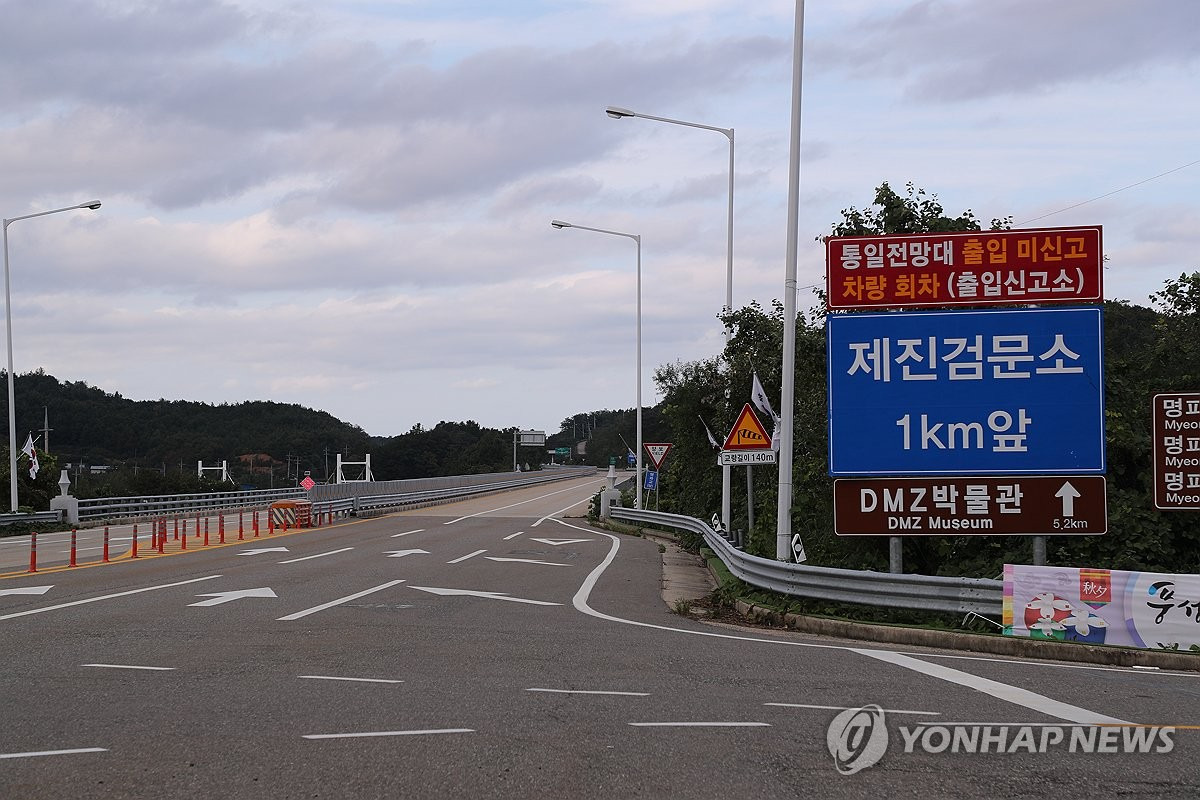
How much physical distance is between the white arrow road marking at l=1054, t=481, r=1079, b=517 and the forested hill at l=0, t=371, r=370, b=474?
113m

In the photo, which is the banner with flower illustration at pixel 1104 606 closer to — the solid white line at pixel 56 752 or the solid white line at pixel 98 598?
the solid white line at pixel 56 752

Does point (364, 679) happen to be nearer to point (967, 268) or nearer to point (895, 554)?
point (895, 554)

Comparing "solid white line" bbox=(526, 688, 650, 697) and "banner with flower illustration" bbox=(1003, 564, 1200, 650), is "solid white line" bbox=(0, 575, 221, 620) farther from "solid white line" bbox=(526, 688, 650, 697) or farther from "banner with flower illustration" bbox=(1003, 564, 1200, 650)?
"banner with flower illustration" bbox=(1003, 564, 1200, 650)

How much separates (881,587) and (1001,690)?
509 centimetres

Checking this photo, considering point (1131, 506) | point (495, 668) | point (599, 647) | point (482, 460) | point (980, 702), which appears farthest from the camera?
point (482, 460)

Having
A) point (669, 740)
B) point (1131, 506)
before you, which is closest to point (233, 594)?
point (669, 740)

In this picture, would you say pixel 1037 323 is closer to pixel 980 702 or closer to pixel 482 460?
pixel 980 702

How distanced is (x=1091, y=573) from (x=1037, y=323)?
345cm

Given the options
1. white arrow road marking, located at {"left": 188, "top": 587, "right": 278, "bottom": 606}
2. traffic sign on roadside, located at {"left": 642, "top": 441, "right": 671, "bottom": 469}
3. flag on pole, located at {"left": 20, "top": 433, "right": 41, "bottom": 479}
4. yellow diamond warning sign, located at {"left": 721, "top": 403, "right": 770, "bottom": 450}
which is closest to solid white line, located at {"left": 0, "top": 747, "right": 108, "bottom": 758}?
white arrow road marking, located at {"left": 188, "top": 587, "right": 278, "bottom": 606}

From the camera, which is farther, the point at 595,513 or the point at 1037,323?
the point at 595,513

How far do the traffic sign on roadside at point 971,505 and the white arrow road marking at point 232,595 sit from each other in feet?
28.5

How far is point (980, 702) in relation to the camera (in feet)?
29.5

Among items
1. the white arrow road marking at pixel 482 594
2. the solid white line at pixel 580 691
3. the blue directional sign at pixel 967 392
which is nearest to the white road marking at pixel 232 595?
the white arrow road marking at pixel 482 594

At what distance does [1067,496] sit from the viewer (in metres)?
15.0
